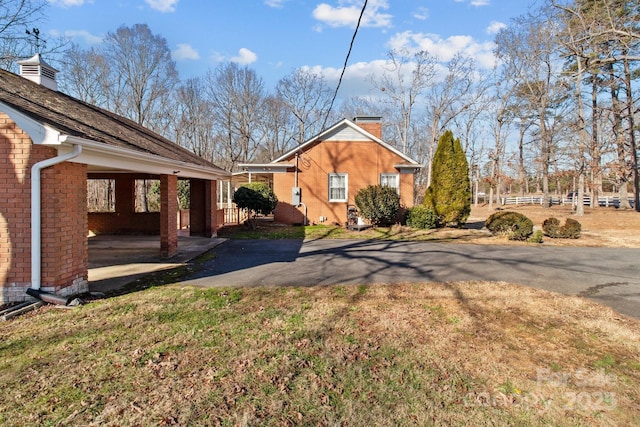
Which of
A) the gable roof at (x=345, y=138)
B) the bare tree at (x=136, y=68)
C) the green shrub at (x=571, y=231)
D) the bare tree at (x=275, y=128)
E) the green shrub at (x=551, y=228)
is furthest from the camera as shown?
the bare tree at (x=275, y=128)

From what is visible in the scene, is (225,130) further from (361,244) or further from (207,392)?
(207,392)

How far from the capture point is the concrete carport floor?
22.3 feet

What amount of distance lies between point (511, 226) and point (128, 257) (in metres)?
13.3

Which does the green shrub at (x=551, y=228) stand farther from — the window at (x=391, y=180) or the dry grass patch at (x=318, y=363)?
the dry grass patch at (x=318, y=363)

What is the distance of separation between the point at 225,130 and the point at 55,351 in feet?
110

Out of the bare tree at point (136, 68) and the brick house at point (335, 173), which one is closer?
the brick house at point (335, 173)

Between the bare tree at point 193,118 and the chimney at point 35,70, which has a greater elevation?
the bare tree at point 193,118

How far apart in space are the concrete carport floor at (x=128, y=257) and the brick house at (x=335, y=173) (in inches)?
230

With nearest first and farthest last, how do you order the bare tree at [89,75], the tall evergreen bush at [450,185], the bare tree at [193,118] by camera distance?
the tall evergreen bush at [450,185], the bare tree at [89,75], the bare tree at [193,118]

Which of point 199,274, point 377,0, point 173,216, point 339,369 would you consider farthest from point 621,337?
point 173,216

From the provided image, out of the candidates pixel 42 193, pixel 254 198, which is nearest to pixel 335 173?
pixel 254 198

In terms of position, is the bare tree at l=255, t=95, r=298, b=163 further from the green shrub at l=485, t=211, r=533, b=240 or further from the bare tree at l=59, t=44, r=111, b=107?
the green shrub at l=485, t=211, r=533, b=240

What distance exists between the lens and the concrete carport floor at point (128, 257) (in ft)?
22.3

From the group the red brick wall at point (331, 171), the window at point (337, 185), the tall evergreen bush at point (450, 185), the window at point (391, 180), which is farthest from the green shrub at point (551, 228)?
the window at point (337, 185)
